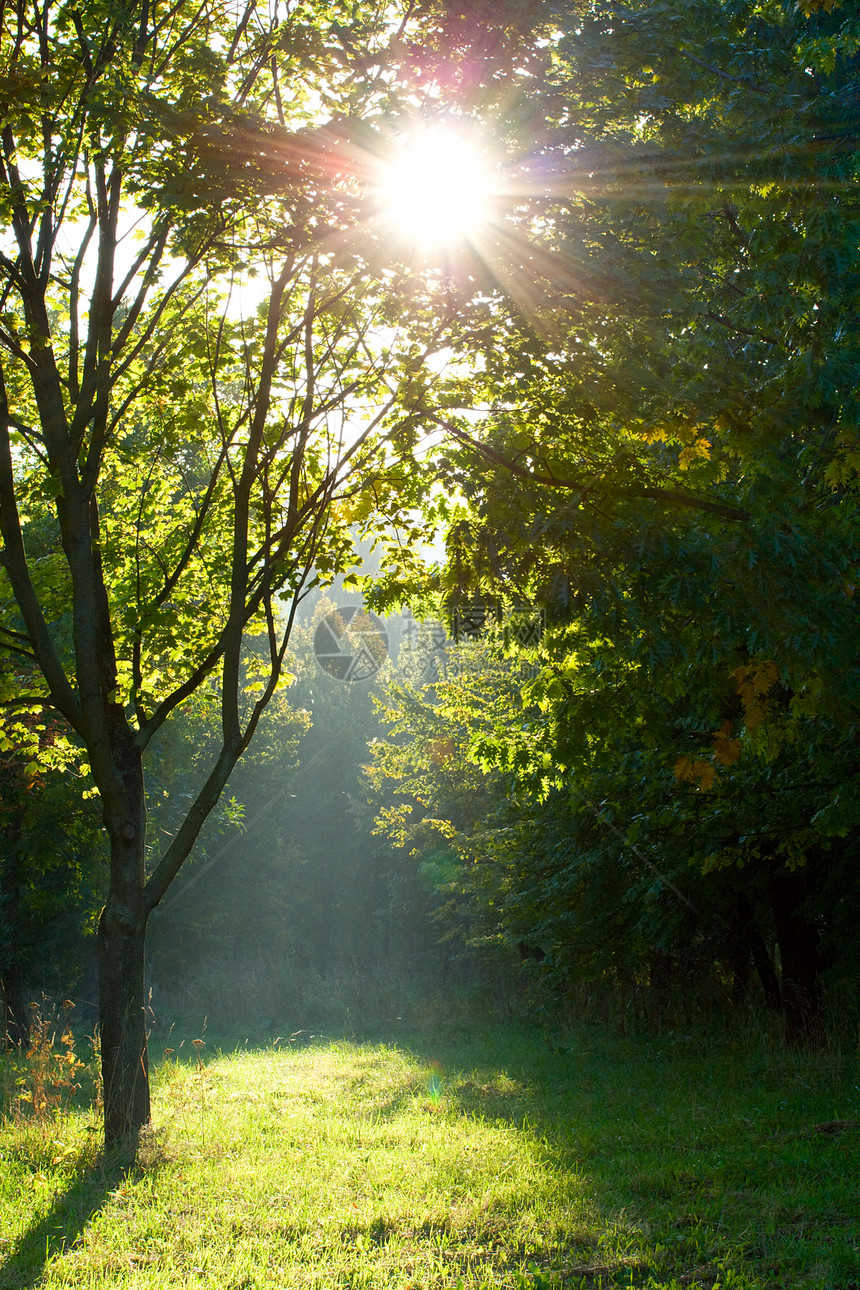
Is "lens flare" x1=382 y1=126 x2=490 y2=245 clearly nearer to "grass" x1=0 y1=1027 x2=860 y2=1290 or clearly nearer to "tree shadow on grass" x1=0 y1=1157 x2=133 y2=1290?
"grass" x1=0 y1=1027 x2=860 y2=1290

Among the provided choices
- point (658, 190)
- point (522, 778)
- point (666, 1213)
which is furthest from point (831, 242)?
point (666, 1213)

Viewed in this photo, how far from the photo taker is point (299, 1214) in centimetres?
540

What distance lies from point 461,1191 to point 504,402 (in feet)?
17.5

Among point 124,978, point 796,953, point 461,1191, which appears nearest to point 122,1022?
point 124,978

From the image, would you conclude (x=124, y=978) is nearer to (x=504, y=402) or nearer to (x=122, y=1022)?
(x=122, y=1022)

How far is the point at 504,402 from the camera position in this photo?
6.62m

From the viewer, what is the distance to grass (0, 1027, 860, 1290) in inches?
Result: 181

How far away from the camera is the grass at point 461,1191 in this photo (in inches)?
181

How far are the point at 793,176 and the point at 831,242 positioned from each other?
70cm
